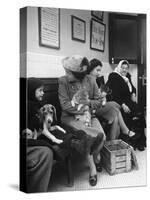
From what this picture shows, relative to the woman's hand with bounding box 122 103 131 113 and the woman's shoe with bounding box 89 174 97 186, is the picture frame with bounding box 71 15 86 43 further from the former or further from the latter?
the woman's shoe with bounding box 89 174 97 186

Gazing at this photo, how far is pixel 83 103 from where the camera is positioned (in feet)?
12.0

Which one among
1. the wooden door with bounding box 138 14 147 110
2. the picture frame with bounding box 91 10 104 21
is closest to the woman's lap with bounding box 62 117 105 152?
the wooden door with bounding box 138 14 147 110

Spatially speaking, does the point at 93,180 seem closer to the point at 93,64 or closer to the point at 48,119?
the point at 48,119

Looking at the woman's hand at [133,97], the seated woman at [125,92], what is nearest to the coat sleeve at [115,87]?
the seated woman at [125,92]

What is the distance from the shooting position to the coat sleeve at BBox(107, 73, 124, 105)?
3.80m

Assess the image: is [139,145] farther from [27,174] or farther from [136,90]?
[27,174]

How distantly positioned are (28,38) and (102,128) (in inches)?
43.7

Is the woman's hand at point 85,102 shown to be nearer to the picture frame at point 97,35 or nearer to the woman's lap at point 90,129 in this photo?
the woman's lap at point 90,129

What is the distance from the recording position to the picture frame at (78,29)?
360 centimetres

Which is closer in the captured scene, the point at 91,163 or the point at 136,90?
the point at 91,163

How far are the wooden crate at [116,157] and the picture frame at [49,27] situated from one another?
1094 mm

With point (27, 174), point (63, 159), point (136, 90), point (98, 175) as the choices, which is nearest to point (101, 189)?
point (98, 175)

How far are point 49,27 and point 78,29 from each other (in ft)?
0.99

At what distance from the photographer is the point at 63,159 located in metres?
3.52
